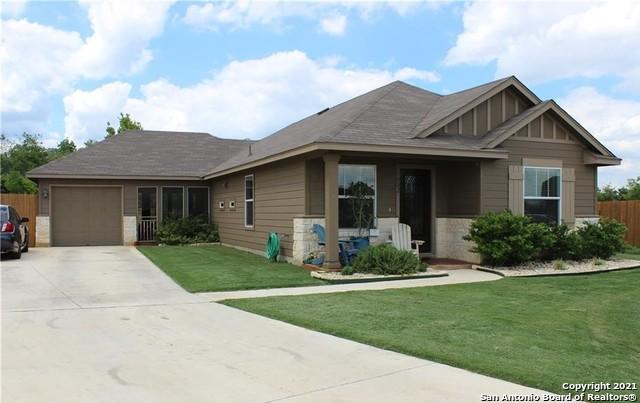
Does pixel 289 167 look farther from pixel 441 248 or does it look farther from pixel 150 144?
pixel 150 144

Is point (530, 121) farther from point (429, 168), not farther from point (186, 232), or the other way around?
point (186, 232)

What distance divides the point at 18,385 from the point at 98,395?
775 mm

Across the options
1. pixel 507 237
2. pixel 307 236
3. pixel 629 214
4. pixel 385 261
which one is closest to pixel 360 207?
pixel 307 236

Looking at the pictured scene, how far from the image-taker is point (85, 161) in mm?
20078

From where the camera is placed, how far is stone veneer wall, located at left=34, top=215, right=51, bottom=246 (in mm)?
19141

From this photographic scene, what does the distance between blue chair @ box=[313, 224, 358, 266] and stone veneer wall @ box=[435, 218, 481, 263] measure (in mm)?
2850

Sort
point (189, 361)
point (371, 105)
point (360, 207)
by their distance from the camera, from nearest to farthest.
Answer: point (189, 361)
point (360, 207)
point (371, 105)

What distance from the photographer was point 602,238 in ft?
43.7

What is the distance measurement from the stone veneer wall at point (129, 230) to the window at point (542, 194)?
1351 centimetres

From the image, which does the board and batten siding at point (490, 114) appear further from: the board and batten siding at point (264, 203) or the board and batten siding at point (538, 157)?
the board and batten siding at point (264, 203)

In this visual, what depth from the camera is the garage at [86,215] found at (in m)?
19.5

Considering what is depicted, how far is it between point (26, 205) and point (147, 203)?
4.20m

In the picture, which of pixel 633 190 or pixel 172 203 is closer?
pixel 172 203

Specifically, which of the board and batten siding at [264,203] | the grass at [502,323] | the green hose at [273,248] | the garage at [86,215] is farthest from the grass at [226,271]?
the garage at [86,215]
